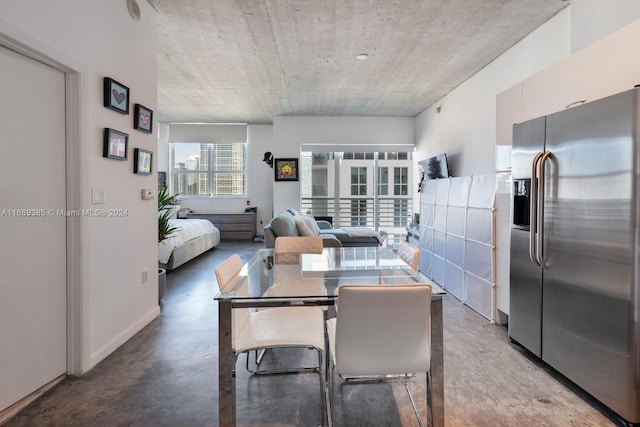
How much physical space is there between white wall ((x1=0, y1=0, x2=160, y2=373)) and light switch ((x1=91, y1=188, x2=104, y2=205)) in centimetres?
3

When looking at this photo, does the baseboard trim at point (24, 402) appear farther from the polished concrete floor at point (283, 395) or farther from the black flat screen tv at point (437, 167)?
the black flat screen tv at point (437, 167)

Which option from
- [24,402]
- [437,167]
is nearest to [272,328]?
[24,402]

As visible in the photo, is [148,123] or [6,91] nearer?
[6,91]

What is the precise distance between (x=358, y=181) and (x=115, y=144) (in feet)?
17.7

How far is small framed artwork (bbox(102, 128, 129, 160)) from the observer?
92.7 inches

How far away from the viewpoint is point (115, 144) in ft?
8.04

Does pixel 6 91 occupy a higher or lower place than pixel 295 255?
higher

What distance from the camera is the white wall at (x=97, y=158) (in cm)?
194

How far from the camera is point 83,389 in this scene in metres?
Answer: 2.03

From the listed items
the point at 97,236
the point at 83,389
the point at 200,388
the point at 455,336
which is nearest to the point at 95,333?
the point at 83,389

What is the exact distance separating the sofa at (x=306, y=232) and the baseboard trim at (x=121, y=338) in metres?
1.59

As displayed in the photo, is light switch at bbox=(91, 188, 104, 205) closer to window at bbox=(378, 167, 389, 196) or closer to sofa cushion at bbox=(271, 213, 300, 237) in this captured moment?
sofa cushion at bbox=(271, 213, 300, 237)

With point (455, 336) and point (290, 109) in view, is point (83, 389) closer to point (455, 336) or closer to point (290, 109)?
point (455, 336)

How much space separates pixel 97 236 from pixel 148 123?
1129 millimetres
